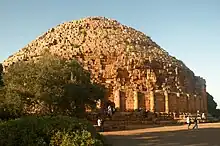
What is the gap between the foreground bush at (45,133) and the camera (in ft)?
37.1

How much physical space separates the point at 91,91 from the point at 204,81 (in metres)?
37.3

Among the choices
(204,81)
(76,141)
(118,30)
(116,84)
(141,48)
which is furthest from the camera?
(204,81)

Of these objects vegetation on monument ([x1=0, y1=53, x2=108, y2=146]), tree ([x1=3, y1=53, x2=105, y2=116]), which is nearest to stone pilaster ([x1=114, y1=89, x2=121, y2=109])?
vegetation on monument ([x1=0, y1=53, x2=108, y2=146])

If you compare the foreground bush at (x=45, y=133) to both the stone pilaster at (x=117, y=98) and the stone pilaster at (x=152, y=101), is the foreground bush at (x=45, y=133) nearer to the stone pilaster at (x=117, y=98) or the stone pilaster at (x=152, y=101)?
the stone pilaster at (x=117, y=98)

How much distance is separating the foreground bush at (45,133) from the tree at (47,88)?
9.81 meters

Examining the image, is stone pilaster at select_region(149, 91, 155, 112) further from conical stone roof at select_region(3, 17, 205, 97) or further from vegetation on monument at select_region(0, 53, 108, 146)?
vegetation on monument at select_region(0, 53, 108, 146)

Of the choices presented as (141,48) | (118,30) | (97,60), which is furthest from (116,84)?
(118,30)

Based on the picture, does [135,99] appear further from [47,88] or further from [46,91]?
[46,91]

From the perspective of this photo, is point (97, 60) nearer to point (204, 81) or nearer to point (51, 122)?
point (204, 81)

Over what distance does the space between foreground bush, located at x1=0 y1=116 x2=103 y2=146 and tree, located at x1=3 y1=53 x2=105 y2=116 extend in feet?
32.2

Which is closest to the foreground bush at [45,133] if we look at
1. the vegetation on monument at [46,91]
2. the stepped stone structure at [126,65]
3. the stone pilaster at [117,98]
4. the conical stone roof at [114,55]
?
the vegetation on monument at [46,91]

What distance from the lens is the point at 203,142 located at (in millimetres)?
17906

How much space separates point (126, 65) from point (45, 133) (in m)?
34.3

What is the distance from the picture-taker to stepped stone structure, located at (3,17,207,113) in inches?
1681
